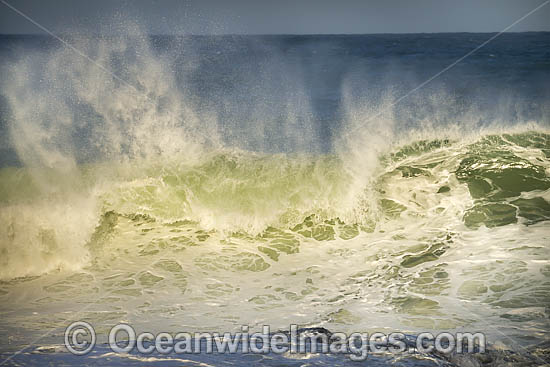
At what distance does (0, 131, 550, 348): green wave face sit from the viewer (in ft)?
14.3

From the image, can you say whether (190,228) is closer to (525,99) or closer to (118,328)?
(118,328)

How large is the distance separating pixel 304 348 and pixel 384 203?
12.9ft

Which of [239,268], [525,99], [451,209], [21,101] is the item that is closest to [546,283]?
[451,209]

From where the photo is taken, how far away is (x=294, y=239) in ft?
20.3

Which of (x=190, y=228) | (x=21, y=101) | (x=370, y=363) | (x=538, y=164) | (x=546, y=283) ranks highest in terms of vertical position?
(x=21, y=101)

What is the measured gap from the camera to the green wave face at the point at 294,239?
436 centimetres

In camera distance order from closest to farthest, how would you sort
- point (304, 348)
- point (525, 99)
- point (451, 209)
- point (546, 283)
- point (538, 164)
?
point (304, 348) → point (546, 283) → point (451, 209) → point (538, 164) → point (525, 99)

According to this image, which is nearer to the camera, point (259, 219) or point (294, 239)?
point (294, 239)

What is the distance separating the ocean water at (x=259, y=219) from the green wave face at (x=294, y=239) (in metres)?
0.03

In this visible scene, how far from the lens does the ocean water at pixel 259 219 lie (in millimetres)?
4172

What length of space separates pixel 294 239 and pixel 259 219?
662 mm

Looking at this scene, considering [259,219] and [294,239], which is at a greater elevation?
[259,219]

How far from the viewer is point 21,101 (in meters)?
11.3

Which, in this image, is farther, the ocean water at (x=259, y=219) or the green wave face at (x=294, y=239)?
the green wave face at (x=294, y=239)
